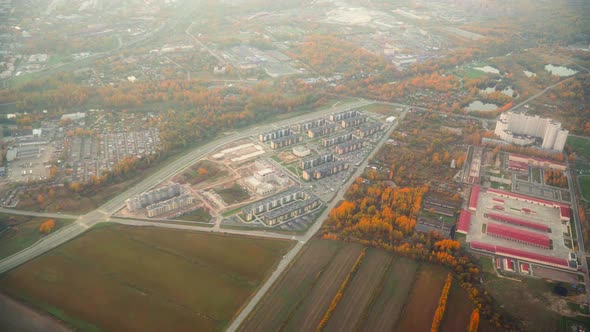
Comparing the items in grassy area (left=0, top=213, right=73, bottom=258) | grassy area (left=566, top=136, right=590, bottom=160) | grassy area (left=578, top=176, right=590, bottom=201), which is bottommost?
grassy area (left=566, top=136, right=590, bottom=160)

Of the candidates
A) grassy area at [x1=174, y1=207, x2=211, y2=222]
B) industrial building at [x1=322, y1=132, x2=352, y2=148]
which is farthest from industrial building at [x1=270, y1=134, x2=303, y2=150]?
grassy area at [x1=174, y1=207, x2=211, y2=222]

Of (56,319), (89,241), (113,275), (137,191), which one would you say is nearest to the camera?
(56,319)

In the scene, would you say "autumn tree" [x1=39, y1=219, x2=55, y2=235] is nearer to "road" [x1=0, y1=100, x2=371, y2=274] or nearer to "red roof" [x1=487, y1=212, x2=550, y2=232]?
"road" [x1=0, y1=100, x2=371, y2=274]

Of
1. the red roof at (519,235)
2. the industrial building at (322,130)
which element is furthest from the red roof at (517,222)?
the industrial building at (322,130)

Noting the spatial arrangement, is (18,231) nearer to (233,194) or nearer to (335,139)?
(233,194)

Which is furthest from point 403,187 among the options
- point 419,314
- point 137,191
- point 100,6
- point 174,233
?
point 100,6

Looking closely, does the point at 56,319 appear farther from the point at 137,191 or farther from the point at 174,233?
the point at 137,191
